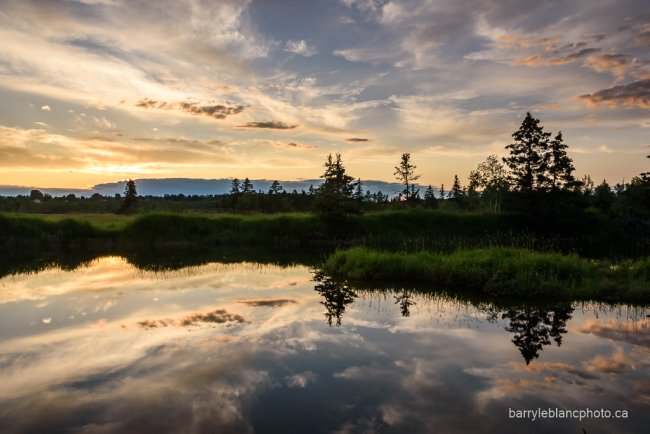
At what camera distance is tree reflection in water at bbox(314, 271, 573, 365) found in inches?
484

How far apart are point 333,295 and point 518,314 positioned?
733cm

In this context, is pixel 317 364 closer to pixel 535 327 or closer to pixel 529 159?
pixel 535 327

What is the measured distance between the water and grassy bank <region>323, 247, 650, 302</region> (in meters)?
1.63

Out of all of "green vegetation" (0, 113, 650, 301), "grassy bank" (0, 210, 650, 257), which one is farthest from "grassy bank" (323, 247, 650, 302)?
"grassy bank" (0, 210, 650, 257)

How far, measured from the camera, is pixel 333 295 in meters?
19.2

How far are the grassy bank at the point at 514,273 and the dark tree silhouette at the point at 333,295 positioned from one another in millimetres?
1223

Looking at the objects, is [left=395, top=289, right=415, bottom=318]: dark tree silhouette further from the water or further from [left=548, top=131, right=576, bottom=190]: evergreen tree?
[left=548, top=131, right=576, bottom=190]: evergreen tree

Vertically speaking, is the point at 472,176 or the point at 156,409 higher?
the point at 472,176

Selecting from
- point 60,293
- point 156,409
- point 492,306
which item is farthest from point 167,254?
point 156,409

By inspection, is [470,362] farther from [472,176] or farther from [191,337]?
[472,176]

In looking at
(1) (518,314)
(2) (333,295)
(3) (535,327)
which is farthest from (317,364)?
(2) (333,295)

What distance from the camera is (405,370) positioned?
1020 centimetres

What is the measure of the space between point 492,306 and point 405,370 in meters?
7.63

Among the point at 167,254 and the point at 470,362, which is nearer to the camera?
the point at 470,362
